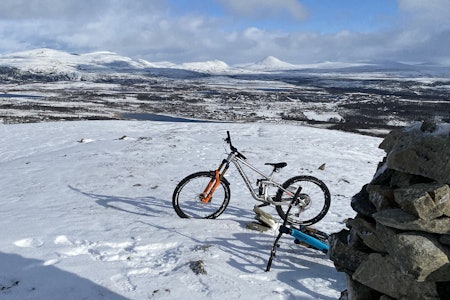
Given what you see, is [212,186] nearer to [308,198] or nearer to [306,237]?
[308,198]

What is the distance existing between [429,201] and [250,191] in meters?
5.02

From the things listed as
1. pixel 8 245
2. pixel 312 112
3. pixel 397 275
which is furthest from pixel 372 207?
pixel 312 112

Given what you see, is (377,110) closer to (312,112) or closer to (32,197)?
(312,112)

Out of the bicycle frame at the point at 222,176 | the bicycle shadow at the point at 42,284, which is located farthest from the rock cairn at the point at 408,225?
the bicycle frame at the point at 222,176

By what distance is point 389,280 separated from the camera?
415cm

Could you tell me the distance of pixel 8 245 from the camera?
7047 mm

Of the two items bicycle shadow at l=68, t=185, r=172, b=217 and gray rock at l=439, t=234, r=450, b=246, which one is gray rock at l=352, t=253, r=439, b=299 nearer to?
gray rock at l=439, t=234, r=450, b=246

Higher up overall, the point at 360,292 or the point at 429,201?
the point at 429,201

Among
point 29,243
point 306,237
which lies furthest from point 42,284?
point 306,237

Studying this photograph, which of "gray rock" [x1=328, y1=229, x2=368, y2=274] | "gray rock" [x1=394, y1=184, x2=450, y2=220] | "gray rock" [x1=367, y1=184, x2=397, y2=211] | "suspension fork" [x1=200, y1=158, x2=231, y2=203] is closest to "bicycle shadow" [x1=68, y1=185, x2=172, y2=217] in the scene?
"suspension fork" [x1=200, y1=158, x2=231, y2=203]

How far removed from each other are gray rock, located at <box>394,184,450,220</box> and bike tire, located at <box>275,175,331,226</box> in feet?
14.7

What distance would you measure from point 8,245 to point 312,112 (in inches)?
2318

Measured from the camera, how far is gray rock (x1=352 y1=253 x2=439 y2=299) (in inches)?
155

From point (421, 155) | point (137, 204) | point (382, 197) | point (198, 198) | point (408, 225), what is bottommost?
point (137, 204)
